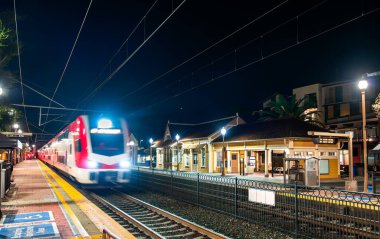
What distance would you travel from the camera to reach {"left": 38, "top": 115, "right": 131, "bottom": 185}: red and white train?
629 inches

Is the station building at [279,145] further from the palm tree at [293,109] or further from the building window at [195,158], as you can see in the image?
the palm tree at [293,109]

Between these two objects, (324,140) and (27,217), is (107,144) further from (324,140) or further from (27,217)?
(324,140)

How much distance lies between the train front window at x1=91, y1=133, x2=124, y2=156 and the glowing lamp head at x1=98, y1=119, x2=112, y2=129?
396 mm

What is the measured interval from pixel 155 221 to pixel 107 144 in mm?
6817

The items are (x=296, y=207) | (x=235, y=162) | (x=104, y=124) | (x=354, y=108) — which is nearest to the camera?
(x=296, y=207)

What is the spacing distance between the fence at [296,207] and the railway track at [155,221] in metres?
1.97

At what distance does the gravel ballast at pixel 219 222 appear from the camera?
30.4ft

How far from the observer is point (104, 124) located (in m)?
16.8

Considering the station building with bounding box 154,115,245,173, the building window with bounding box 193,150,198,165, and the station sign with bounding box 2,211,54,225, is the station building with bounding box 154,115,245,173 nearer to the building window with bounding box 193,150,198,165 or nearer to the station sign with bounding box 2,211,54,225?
the building window with bounding box 193,150,198,165

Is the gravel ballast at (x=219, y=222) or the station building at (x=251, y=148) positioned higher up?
the station building at (x=251, y=148)

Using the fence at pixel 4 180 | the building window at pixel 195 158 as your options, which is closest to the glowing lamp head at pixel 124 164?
the fence at pixel 4 180

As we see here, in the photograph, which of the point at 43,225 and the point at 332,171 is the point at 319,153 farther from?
the point at 43,225

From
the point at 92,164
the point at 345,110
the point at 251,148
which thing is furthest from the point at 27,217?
the point at 345,110

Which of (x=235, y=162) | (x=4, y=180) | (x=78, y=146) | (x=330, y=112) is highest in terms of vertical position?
(x=330, y=112)
